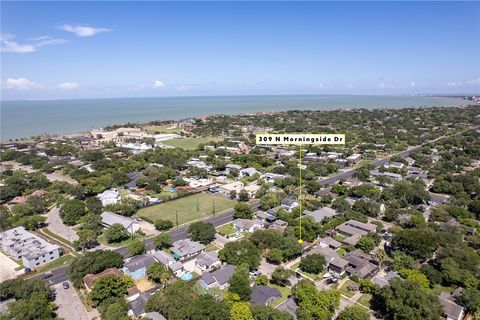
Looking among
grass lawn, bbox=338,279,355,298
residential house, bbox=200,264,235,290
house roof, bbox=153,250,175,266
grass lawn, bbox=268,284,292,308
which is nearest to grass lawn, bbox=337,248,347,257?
grass lawn, bbox=338,279,355,298

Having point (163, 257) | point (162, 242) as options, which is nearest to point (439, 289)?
point (163, 257)

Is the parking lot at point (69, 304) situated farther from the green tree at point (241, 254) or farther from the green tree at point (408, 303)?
the green tree at point (408, 303)

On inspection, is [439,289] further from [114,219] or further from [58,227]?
[58,227]

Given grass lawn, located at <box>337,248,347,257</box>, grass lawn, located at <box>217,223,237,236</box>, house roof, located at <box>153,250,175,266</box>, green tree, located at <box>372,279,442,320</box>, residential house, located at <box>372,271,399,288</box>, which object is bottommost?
grass lawn, located at <box>337,248,347,257</box>

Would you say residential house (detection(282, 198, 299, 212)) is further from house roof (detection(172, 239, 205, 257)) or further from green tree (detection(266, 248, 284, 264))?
house roof (detection(172, 239, 205, 257))

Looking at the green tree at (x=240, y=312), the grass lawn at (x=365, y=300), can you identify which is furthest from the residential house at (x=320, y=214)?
the green tree at (x=240, y=312)

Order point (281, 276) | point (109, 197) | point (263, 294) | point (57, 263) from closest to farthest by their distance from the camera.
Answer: point (263, 294) < point (281, 276) < point (57, 263) < point (109, 197)
